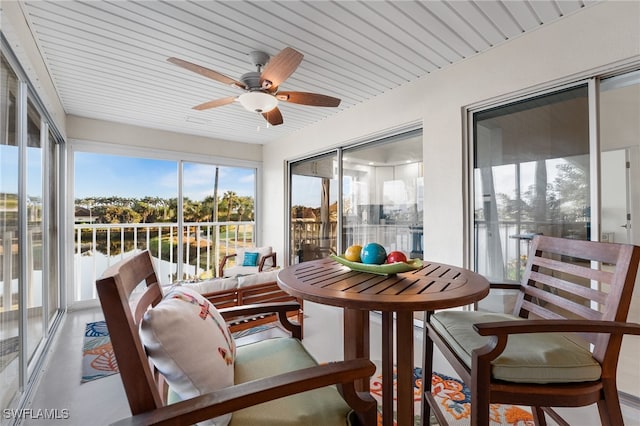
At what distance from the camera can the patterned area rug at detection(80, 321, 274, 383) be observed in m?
2.18

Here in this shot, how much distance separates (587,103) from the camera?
1947mm

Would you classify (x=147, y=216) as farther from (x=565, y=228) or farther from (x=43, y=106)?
(x=565, y=228)

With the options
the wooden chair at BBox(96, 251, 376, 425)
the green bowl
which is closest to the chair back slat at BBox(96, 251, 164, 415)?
the wooden chair at BBox(96, 251, 376, 425)

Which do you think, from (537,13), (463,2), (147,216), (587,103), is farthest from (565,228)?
(147,216)

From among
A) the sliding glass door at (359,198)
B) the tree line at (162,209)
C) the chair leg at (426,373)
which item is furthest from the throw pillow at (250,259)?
the chair leg at (426,373)

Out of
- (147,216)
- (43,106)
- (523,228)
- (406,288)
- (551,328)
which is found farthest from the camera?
(147,216)

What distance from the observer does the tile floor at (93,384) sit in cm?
170

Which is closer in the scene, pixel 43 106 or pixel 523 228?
pixel 523 228

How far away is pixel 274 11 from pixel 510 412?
9.03ft

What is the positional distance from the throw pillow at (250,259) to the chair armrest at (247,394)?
147 inches

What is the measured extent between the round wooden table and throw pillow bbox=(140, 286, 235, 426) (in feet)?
1.15

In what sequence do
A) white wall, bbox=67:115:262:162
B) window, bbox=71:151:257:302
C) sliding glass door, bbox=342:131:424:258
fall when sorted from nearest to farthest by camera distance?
sliding glass door, bbox=342:131:424:258, white wall, bbox=67:115:262:162, window, bbox=71:151:257:302

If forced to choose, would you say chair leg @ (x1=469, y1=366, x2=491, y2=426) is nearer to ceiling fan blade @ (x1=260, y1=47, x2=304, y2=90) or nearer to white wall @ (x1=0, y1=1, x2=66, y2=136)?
ceiling fan blade @ (x1=260, y1=47, x2=304, y2=90)

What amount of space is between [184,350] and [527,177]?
8.16 feet
